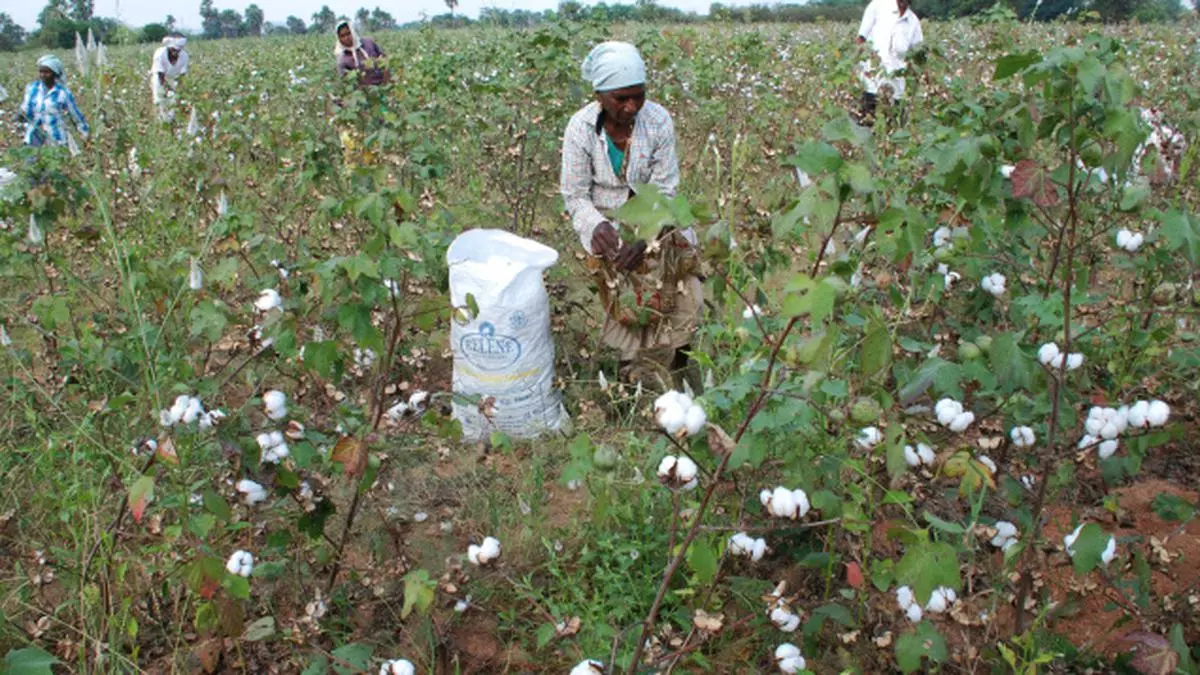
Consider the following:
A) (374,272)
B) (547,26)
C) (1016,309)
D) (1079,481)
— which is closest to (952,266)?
(1016,309)

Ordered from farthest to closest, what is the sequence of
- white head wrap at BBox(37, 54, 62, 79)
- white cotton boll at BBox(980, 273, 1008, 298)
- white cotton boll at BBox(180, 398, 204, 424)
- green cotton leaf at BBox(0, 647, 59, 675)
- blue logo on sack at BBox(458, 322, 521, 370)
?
white head wrap at BBox(37, 54, 62, 79), blue logo on sack at BBox(458, 322, 521, 370), white cotton boll at BBox(980, 273, 1008, 298), white cotton boll at BBox(180, 398, 204, 424), green cotton leaf at BBox(0, 647, 59, 675)

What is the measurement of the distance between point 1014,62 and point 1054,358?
58 centimetres

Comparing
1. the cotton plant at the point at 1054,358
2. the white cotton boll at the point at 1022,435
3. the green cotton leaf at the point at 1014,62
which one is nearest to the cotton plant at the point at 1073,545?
the white cotton boll at the point at 1022,435

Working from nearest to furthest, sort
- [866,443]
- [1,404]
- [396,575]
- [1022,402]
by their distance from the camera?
1. [866,443]
2. [1022,402]
3. [396,575]
4. [1,404]

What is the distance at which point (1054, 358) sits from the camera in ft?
5.54

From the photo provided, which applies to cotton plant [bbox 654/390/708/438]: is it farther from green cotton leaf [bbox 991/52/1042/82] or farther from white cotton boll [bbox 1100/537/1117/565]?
white cotton boll [bbox 1100/537/1117/565]

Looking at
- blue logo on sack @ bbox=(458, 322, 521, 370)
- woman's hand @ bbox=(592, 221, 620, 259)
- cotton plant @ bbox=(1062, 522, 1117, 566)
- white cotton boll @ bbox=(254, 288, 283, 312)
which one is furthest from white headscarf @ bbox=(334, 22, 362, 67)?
cotton plant @ bbox=(1062, 522, 1117, 566)

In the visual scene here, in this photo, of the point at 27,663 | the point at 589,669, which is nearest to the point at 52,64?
the point at 27,663

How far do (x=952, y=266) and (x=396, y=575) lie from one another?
1.46 metres

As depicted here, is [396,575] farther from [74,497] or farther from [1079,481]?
[1079,481]

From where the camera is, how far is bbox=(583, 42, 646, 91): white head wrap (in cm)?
282

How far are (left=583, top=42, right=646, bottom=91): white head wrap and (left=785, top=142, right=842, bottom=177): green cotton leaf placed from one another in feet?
5.52

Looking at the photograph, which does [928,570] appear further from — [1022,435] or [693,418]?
[1022,435]

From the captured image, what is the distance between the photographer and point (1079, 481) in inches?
93.5
